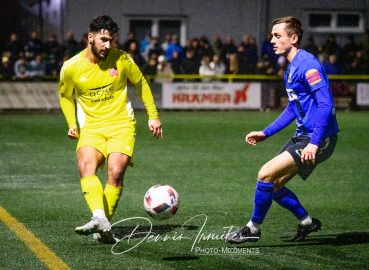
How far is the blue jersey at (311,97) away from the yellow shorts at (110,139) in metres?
1.46

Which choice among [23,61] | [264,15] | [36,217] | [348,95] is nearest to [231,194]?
[36,217]

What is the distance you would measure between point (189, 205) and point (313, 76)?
3.06 meters

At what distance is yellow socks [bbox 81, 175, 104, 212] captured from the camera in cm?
688

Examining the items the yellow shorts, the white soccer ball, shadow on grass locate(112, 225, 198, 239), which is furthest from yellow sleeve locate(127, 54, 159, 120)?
shadow on grass locate(112, 225, 198, 239)

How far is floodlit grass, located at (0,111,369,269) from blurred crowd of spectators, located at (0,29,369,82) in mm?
6163

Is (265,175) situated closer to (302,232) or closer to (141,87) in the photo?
(302,232)

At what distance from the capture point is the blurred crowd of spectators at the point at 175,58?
23797 millimetres

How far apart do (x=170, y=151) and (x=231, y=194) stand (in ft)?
14.9

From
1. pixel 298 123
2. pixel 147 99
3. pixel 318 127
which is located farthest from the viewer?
pixel 147 99

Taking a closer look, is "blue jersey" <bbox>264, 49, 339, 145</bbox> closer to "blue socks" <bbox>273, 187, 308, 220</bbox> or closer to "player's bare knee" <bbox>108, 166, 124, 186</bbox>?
"blue socks" <bbox>273, 187, 308, 220</bbox>

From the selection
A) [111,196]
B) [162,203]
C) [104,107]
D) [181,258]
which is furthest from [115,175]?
[181,258]

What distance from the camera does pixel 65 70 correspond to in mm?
7359

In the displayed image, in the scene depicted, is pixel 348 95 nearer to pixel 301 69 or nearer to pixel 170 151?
pixel 170 151

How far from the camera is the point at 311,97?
6.93 m
